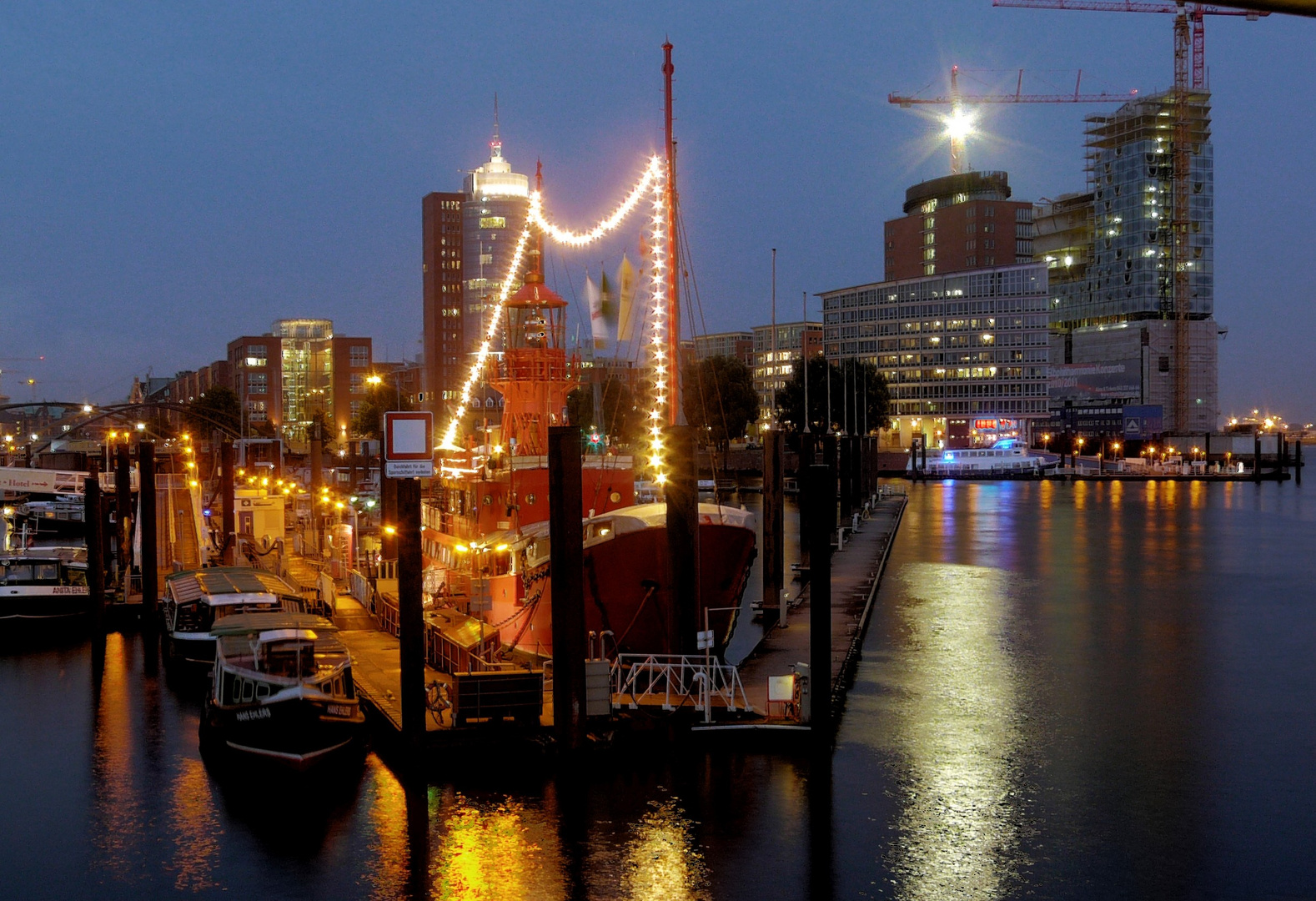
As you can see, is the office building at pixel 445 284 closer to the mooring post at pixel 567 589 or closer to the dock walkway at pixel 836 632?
the dock walkway at pixel 836 632

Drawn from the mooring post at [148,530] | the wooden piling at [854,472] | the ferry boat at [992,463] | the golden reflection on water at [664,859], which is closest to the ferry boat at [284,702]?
the golden reflection on water at [664,859]

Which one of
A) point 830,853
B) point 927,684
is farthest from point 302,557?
point 830,853

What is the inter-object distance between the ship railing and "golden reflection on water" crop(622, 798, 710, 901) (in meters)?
2.66

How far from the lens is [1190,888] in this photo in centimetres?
1748

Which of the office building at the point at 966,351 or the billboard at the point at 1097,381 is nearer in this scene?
the office building at the point at 966,351

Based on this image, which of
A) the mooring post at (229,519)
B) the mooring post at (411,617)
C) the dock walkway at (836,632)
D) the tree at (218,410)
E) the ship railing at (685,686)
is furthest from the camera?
the tree at (218,410)

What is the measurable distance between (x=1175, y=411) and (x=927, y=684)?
175 m

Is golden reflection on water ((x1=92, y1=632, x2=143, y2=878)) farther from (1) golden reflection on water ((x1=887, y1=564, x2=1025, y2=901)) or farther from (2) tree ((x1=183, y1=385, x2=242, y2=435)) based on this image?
(2) tree ((x1=183, y1=385, x2=242, y2=435))

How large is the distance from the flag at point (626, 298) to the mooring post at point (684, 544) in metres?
5.13

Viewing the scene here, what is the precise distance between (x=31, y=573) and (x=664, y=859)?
30624mm

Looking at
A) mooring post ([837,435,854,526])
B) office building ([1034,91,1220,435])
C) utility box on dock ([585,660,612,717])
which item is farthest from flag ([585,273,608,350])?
office building ([1034,91,1220,435])

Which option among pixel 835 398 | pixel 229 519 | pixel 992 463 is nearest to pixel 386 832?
pixel 229 519

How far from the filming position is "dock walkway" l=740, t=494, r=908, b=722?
25.8m

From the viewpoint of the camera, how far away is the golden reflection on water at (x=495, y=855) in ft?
56.3
